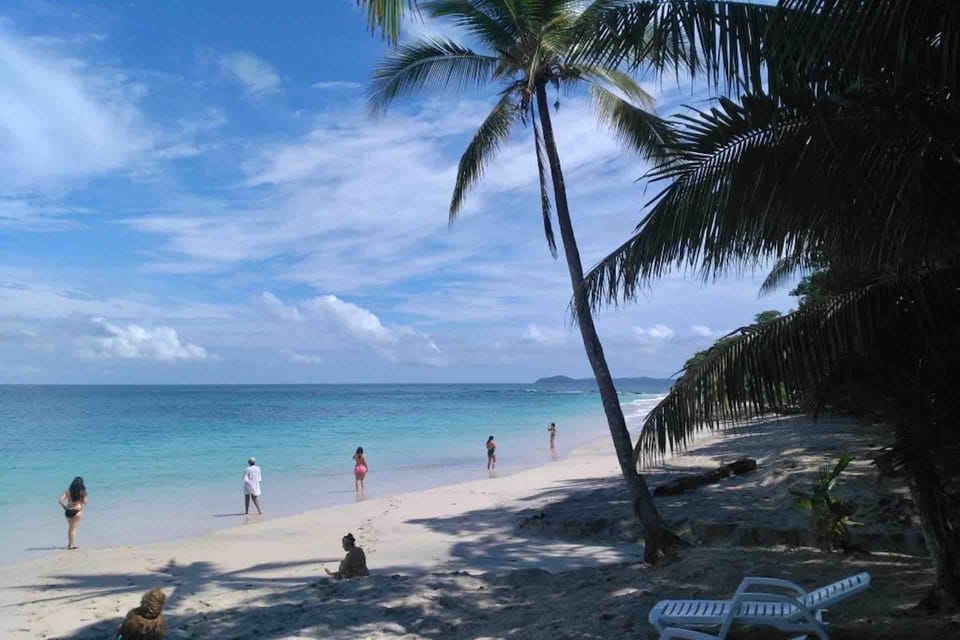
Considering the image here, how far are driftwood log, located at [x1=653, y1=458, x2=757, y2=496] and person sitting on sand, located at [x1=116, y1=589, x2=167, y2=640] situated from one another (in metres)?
7.30

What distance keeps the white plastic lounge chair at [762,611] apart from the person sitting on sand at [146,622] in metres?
3.82

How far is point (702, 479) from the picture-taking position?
11.2 meters

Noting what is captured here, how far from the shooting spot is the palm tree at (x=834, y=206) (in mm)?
3434

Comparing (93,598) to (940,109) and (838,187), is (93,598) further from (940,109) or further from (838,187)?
(940,109)

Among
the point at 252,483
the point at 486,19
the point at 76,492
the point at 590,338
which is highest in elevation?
the point at 486,19

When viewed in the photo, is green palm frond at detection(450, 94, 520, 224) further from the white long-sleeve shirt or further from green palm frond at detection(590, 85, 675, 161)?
the white long-sleeve shirt

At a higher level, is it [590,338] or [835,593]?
[590,338]

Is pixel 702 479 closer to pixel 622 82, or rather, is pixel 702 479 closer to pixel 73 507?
pixel 622 82

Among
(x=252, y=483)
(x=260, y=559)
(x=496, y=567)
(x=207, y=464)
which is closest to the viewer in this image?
(x=496, y=567)

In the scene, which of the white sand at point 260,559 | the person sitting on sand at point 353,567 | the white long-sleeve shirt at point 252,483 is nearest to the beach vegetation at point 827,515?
the white sand at point 260,559

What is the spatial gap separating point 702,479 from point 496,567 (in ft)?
14.0

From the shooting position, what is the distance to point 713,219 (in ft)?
13.1

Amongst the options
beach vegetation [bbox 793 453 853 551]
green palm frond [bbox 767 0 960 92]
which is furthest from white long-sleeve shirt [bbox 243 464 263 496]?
green palm frond [bbox 767 0 960 92]

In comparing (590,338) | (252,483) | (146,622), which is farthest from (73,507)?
(590,338)
